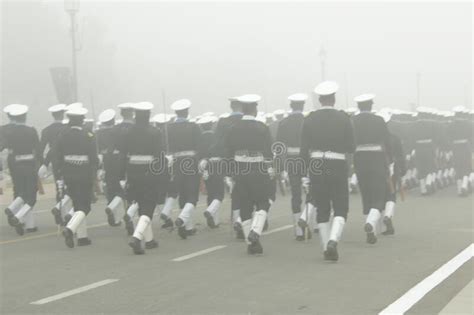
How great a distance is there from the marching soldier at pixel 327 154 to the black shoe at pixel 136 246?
7.63 ft

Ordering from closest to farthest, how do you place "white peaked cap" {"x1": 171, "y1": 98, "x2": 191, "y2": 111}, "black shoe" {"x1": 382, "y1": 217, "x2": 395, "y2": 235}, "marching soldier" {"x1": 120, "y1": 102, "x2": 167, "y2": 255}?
"marching soldier" {"x1": 120, "y1": 102, "x2": 167, "y2": 255} < "black shoe" {"x1": 382, "y1": 217, "x2": 395, "y2": 235} < "white peaked cap" {"x1": 171, "y1": 98, "x2": 191, "y2": 111}

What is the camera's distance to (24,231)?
14.4m

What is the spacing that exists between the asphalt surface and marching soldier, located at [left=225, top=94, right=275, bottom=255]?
0.65 metres

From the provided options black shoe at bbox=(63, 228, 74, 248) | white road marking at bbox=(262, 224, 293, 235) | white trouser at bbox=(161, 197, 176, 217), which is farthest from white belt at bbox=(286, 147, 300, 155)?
black shoe at bbox=(63, 228, 74, 248)

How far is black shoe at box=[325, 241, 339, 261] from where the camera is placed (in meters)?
10.2

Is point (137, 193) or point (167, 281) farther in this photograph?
point (137, 193)

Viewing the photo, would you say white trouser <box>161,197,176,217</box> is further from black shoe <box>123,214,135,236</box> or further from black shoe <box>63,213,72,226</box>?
A: black shoe <box>63,213,72,226</box>

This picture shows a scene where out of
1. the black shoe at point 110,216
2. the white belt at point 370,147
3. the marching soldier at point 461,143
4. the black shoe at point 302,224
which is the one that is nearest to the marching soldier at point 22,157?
the black shoe at point 110,216

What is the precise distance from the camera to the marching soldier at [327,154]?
1052 centimetres

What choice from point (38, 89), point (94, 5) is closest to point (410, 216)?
point (38, 89)

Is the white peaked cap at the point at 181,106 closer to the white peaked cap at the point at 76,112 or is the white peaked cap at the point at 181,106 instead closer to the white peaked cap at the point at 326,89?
the white peaked cap at the point at 76,112

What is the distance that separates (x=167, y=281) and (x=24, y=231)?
19.7 feet

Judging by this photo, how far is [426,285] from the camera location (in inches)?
345

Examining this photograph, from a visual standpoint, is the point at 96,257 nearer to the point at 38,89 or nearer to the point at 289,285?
the point at 289,285
